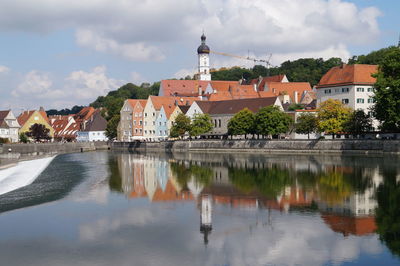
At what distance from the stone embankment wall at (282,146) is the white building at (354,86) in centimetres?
1337

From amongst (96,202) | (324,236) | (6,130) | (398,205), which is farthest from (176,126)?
(324,236)

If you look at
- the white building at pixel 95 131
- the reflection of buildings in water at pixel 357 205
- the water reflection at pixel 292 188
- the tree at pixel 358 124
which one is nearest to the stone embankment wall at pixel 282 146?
the tree at pixel 358 124

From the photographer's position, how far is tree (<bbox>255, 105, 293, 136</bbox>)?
83.3 m

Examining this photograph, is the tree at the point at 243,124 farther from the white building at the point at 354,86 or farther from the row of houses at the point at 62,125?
the row of houses at the point at 62,125

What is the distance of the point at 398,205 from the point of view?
31828mm

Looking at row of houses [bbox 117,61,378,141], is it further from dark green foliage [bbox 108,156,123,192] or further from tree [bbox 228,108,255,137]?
dark green foliage [bbox 108,156,123,192]

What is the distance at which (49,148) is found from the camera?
10881 centimetres

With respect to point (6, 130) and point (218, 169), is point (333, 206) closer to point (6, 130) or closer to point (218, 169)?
point (218, 169)

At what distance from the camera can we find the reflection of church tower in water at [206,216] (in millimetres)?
26133

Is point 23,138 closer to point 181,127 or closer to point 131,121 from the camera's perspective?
point 131,121

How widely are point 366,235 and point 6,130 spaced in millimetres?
105295

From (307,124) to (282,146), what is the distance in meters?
5.04

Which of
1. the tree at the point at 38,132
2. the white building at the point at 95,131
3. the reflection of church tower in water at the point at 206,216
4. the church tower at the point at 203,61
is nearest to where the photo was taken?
the reflection of church tower in water at the point at 206,216

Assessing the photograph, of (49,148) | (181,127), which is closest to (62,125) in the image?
(49,148)
